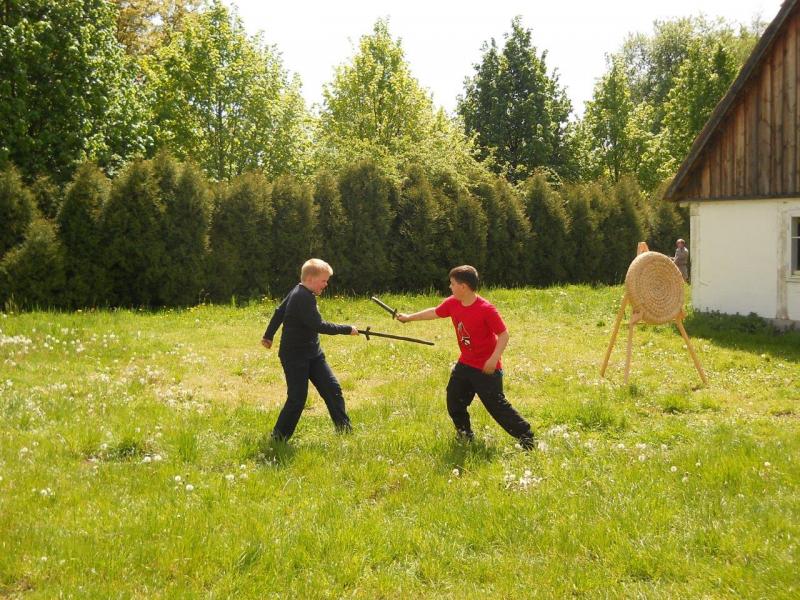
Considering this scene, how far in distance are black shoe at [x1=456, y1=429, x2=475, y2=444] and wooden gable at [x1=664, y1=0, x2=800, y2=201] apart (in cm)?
1154

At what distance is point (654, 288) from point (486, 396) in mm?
5562

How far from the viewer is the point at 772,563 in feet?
16.4

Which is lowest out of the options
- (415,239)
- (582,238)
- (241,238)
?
(582,238)

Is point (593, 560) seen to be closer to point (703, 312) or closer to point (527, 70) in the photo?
point (703, 312)

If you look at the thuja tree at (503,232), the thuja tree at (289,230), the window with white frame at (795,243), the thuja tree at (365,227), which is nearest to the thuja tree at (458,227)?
the thuja tree at (503,232)

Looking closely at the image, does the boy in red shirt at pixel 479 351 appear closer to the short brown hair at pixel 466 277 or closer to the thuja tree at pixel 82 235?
the short brown hair at pixel 466 277

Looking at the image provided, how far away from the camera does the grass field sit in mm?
5027

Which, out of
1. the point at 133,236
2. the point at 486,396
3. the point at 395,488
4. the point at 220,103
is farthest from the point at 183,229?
the point at 395,488

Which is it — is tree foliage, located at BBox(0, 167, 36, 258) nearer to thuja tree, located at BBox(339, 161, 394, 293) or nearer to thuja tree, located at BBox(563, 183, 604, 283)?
thuja tree, located at BBox(339, 161, 394, 293)

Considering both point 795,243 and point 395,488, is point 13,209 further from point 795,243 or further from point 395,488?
point 795,243

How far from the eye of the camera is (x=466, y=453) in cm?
742

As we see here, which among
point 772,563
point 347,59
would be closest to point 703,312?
point 772,563

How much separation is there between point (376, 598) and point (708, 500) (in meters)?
2.86

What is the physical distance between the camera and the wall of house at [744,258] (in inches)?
645
